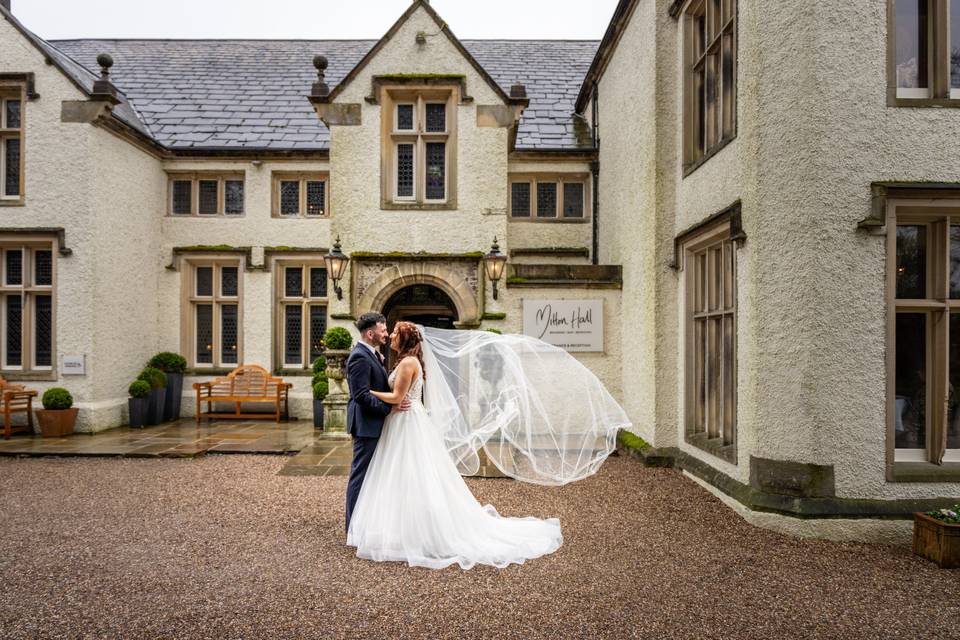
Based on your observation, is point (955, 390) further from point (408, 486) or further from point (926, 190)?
point (408, 486)

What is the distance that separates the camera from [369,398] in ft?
14.8

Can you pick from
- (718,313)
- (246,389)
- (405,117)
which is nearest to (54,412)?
(246,389)

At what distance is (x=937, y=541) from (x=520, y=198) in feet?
29.1

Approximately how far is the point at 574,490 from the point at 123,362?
9.02 m

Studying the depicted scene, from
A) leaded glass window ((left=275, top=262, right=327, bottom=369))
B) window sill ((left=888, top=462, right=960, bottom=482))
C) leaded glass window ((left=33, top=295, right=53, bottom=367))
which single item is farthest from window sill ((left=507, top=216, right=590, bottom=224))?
leaded glass window ((left=33, top=295, right=53, bottom=367))

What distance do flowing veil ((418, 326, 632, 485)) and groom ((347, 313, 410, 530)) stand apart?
637mm

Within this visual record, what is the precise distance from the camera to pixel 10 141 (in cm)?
1005

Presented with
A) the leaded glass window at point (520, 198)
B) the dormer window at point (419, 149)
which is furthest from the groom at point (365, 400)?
the leaded glass window at point (520, 198)

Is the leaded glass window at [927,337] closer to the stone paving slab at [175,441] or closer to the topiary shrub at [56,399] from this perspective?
the stone paving slab at [175,441]

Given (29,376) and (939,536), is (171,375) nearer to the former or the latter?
(29,376)

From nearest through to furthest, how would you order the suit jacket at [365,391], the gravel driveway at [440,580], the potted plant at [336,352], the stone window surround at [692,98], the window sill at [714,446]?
1. the gravel driveway at [440,580]
2. the suit jacket at [365,391]
3. the window sill at [714,446]
4. the stone window surround at [692,98]
5. the potted plant at [336,352]

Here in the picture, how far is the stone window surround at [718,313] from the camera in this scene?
5.73m

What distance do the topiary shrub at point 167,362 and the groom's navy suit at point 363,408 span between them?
8263mm

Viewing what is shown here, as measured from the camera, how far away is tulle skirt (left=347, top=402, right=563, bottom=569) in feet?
14.2
